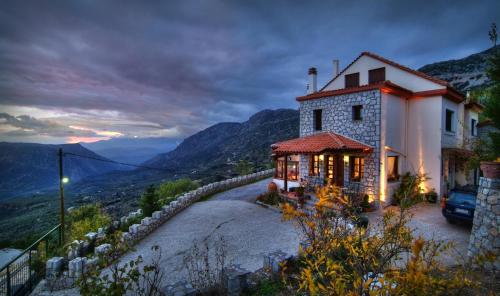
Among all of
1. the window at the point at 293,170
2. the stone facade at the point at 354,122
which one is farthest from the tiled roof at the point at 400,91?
the window at the point at 293,170

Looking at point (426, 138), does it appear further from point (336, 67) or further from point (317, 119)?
point (336, 67)

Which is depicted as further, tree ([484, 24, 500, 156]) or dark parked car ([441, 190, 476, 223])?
dark parked car ([441, 190, 476, 223])

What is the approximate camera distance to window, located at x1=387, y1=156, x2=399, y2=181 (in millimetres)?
13250

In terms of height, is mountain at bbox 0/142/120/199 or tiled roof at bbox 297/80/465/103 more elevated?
tiled roof at bbox 297/80/465/103

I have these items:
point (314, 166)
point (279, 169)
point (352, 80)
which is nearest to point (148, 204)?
point (279, 169)

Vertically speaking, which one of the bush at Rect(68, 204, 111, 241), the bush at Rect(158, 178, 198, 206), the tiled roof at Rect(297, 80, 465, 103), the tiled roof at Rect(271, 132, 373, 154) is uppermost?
the tiled roof at Rect(297, 80, 465, 103)

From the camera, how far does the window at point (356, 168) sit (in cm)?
1321

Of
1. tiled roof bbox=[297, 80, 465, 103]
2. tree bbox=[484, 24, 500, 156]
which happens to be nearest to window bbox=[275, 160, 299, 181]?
tiled roof bbox=[297, 80, 465, 103]

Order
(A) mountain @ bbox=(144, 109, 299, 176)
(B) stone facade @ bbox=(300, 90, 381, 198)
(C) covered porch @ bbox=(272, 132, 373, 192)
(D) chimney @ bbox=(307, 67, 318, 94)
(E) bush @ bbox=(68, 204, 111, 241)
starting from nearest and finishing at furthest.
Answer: (B) stone facade @ bbox=(300, 90, 381, 198)
(C) covered porch @ bbox=(272, 132, 373, 192)
(E) bush @ bbox=(68, 204, 111, 241)
(D) chimney @ bbox=(307, 67, 318, 94)
(A) mountain @ bbox=(144, 109, 299, 176)

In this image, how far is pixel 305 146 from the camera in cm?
1359

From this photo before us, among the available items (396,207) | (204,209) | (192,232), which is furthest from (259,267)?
(396,207)

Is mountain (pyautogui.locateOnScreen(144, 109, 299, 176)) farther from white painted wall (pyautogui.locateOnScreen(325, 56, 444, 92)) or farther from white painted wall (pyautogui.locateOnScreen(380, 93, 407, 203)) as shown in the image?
white painted wall (pyautogui.locateOnScreen(380, 93, 407, 203))

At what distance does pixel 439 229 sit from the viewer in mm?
9047

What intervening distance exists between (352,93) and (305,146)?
4.01 metres
